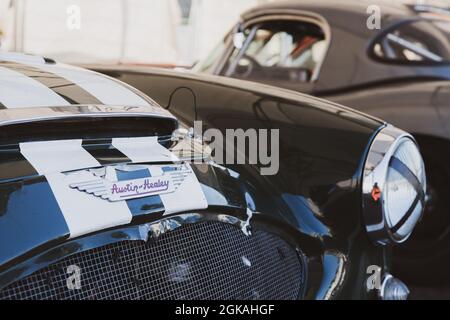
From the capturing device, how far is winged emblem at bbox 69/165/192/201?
100 centimetres

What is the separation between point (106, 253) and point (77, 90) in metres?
0.38

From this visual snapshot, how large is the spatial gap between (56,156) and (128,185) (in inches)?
5.0

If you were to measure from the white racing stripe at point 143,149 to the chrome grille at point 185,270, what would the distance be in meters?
0.14

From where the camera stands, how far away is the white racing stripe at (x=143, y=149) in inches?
43.9

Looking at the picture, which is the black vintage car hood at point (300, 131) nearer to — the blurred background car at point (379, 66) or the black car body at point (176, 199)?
the black car body at point (176, 199)

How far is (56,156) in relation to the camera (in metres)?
1.03

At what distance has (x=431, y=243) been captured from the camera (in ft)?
7.41

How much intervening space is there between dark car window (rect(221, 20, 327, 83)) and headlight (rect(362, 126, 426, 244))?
1372 millimetres

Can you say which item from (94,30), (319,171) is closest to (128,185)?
(319,171)

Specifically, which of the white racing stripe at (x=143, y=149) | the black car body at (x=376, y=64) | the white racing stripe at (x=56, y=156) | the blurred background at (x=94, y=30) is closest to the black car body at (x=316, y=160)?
the white racing stripe at (x=143, y=149)

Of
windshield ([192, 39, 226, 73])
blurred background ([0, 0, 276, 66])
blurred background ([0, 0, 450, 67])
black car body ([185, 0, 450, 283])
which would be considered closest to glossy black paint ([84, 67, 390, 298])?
black car body ([185, 0, 450, 283])

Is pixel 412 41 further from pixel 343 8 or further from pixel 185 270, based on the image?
pixel 185 270

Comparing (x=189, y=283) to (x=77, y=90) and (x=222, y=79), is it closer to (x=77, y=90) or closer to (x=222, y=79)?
(x=77, y=90)
